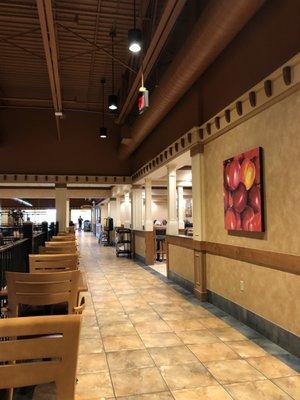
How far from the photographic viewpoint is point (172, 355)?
3.52 metres

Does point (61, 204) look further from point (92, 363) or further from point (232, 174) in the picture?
point (92, 363)

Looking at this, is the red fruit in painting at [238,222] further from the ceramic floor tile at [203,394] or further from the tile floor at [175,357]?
the ceramic floor tile at [203,394]

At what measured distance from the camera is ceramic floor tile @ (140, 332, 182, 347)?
12.6 feet

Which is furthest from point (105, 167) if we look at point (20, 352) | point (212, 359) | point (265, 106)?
point (20, 352)

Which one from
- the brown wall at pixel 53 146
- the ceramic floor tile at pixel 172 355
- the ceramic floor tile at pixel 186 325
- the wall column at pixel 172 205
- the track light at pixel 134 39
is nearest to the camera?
the ceramic floor tile at pixel 172 355

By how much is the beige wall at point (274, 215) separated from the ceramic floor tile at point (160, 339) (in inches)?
41.6

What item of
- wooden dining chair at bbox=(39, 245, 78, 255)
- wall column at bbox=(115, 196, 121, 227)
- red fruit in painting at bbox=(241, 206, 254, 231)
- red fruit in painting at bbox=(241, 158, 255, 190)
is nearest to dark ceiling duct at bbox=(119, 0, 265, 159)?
red fruit in painting at bbox=(241, 158, 255, 190)

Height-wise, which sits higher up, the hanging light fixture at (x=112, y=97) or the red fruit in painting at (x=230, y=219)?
the hanging light fixture at (x=112, y=97)

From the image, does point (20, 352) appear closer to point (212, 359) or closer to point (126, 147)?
point (212, 359)

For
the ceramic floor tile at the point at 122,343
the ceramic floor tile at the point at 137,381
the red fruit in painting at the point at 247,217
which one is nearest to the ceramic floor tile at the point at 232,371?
the ceramic floor tile at the point at 137,381

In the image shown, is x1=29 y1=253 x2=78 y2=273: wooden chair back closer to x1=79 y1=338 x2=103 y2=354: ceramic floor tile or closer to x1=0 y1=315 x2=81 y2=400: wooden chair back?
x1=79 y1=338 x2=103 y2=354: ceramic floor tile

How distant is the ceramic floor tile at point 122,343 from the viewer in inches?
148

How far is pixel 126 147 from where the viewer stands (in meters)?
10.7

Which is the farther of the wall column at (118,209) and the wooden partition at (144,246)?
the wall column at (118,209)
